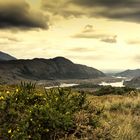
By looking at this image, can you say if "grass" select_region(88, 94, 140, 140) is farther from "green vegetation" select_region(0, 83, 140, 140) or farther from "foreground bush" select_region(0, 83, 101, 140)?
"foreground bush" select_region(0, 83, 101, 140)

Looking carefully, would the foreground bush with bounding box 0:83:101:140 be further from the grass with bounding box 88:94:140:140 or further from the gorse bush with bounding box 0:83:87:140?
the grass with bounding box 88:94:140:140

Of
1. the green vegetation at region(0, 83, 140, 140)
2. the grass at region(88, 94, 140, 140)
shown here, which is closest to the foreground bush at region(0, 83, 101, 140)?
the green vegetation at region(0, 83, 140, 140)

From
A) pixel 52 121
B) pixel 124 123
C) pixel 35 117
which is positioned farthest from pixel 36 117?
pixel 124 123

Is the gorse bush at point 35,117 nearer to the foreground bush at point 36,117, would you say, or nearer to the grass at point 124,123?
the foreground bush at point 36,117

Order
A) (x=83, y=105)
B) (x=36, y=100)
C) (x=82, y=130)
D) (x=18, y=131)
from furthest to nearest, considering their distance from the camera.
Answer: (x=83, y=105)
(x=36, y=100)
(x=82, y=130)
(x=18, y=131)

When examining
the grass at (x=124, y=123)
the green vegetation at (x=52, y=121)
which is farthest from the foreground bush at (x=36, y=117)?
the grass at (x=124, y=123)

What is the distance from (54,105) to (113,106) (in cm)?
640

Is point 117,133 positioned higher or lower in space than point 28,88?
lower

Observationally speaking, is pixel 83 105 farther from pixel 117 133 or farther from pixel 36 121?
pixel 36 121

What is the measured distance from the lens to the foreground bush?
8.81 metres

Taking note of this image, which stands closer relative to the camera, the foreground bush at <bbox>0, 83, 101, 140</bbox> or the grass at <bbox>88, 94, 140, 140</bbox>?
the foreground bush at <bbox>0, 83, 101, 140</bbox>

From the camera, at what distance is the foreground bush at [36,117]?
8812 millimetres

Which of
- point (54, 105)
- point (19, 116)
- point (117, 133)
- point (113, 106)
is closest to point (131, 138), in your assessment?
point (117, 133)

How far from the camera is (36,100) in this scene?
10789 millimetres
